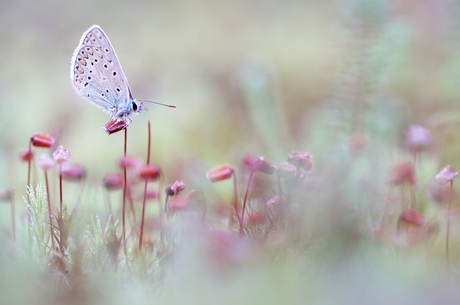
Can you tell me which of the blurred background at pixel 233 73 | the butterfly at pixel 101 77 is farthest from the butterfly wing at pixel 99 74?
the blurred background at pixel 233 73

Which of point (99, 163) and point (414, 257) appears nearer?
point (414, 257)

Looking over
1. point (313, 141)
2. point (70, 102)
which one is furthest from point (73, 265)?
point (70, 102)

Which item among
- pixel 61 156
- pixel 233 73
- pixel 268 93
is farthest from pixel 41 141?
pixel 233 73

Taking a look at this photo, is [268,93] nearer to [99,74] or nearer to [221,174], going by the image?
[99,74]

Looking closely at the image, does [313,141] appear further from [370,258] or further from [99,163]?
[370,258]

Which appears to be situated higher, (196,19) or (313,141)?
(196,19)
